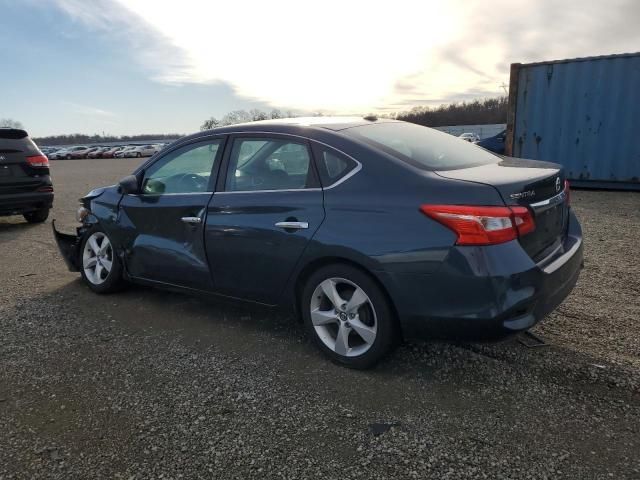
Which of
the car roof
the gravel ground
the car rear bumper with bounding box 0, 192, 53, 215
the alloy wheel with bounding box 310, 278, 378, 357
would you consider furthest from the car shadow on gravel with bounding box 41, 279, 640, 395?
the car rear bumper with bounding box 0, 192, 53, 215

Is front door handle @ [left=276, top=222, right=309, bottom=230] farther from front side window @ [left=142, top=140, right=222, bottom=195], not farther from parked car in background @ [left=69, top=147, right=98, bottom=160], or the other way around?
parked car in background @ [left=69, top=147, right=98, bottom=160]

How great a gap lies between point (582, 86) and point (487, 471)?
1008 centimetres

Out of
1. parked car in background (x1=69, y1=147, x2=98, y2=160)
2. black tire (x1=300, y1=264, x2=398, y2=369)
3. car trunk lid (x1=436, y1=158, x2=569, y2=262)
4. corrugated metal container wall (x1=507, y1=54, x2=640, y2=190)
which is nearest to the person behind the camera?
car trunk lid (x1=436, y1=158, x2=569, y2=262)

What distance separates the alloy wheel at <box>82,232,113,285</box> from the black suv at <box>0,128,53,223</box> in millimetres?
4201

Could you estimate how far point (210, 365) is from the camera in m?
3.23

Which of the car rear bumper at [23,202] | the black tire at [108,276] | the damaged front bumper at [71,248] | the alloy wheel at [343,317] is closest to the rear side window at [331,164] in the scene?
the alloy wheel at [343,317]

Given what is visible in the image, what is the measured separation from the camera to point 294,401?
2795 mm

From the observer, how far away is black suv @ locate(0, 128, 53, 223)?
7887mm

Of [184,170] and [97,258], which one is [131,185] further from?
[97,258]

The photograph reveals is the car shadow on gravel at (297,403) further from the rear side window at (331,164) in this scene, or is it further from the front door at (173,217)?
the rear side window at (331,164)

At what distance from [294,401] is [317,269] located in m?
0.81

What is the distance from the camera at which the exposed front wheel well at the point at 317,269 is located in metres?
2.87

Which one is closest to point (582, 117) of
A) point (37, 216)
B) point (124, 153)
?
point (37, 216)

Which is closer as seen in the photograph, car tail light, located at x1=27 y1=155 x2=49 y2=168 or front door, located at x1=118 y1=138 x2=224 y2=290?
front door, located at x1=118 y1=138 x2=224 y2=290
